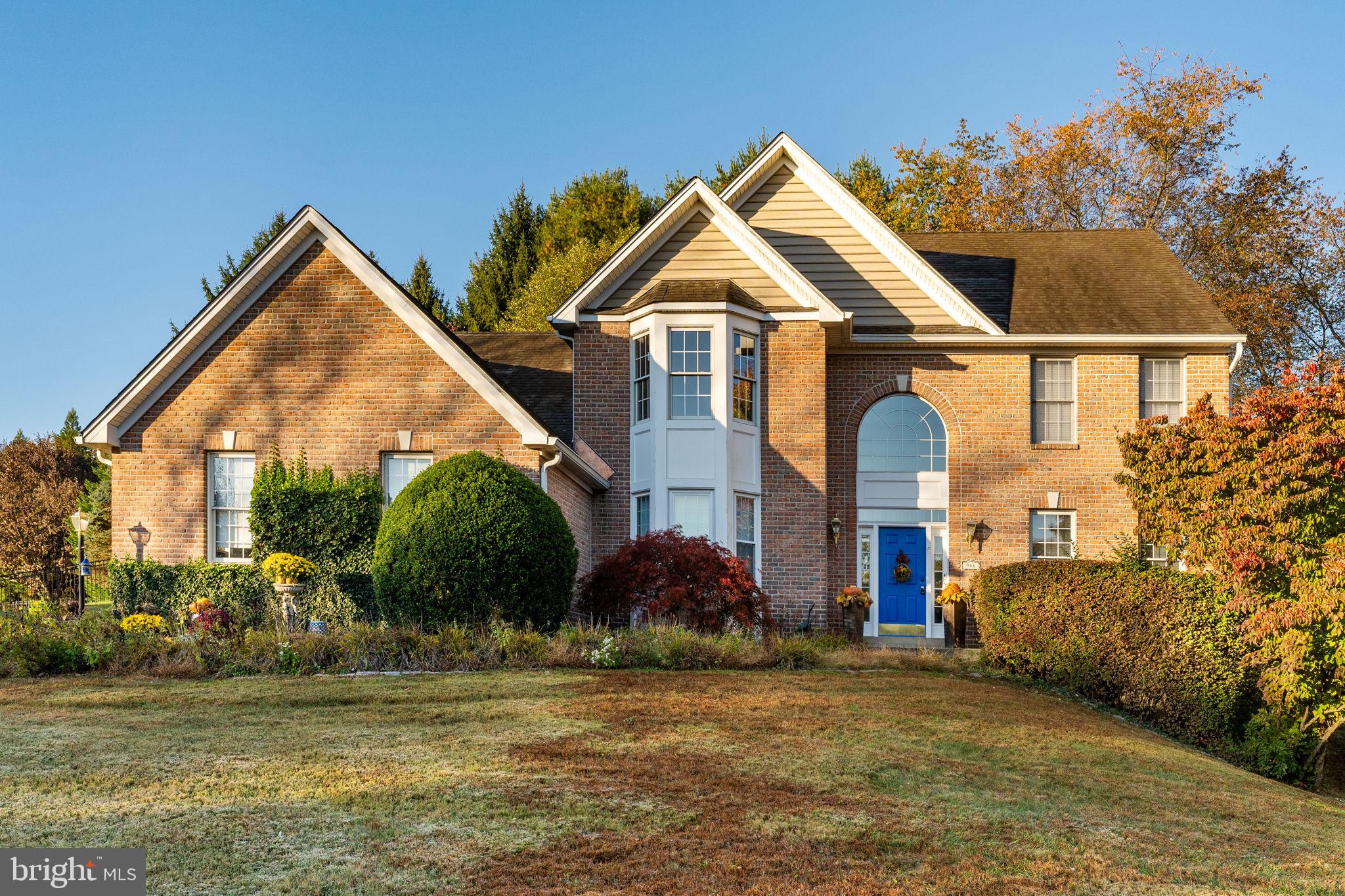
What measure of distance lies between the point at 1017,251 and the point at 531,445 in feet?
41.0

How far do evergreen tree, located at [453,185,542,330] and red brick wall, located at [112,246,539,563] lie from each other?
2963 centimetres

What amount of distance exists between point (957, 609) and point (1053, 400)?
443 cm

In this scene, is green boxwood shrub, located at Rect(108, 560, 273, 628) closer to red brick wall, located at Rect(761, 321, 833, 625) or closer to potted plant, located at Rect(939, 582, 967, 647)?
red brick wall, located at Rect(761, 321, 833, 625)

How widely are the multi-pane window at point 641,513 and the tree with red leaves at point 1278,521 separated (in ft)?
27.2

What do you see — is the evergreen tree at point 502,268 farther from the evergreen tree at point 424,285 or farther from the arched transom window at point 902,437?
the arched transom window at point 902,437

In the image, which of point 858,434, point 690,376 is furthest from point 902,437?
point 690,376

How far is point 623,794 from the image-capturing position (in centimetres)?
878

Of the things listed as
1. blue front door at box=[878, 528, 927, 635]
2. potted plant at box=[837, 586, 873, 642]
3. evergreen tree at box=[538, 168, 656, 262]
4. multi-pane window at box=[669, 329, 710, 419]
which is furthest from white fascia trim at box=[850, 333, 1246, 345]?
evergreen tree at box=[538, 168, 656, 262]

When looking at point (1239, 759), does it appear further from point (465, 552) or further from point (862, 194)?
point (862, 194)

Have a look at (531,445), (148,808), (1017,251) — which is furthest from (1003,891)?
(1017,251)

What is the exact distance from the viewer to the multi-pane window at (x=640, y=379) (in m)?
21.9

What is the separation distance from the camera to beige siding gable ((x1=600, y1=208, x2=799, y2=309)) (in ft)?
73.5

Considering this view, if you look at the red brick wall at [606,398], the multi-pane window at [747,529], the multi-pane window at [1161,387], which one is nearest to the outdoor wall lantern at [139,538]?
the red brick wall at [606,398]

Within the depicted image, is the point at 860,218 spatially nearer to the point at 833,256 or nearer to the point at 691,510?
the point at 833,256
